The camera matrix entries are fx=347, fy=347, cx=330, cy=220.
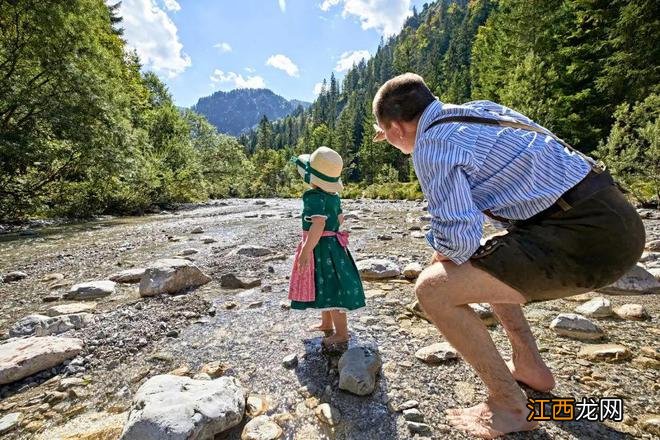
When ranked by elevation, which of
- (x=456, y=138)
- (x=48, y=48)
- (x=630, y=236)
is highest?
(x=48, y=48)

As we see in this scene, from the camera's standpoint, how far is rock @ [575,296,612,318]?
3.78 m

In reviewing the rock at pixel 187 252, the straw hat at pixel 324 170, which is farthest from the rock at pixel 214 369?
the rock at pixel 187 252

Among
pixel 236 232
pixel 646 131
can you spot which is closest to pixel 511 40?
pixel 646 131

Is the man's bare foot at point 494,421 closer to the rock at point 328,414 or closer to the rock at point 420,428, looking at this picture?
the rock at point 420,428

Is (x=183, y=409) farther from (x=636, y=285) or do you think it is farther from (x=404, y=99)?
(x=636, y=285)

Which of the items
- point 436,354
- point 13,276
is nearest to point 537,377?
point 436,354

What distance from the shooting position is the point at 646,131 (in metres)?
12.3

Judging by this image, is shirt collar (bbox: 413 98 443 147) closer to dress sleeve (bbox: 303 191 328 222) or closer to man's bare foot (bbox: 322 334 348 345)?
dress sleeve (bbox: 303 191 328 222)

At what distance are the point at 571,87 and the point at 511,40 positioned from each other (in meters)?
8.10

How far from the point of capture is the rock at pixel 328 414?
2311mm

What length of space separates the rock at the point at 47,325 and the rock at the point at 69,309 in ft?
1.07

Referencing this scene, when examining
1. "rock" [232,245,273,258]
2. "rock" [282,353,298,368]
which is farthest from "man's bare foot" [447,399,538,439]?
"rock" [232,245,273,258]

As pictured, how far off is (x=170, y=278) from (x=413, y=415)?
A: 4064 mm

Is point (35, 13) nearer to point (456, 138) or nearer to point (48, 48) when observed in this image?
point (48, 48)
